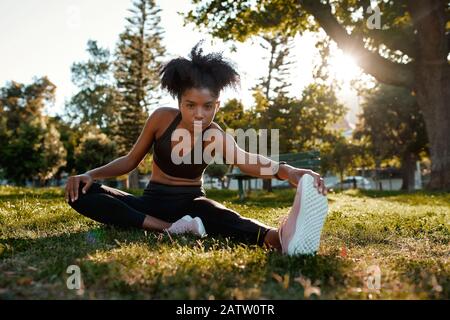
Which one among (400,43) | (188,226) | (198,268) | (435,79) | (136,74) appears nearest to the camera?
(198,268)

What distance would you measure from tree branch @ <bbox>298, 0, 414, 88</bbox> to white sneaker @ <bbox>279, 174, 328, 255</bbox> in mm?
11791

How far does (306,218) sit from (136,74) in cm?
3337

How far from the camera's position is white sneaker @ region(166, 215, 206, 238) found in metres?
3.91

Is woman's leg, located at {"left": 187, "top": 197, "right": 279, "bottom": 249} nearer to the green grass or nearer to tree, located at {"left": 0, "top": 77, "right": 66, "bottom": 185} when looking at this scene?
the green grass

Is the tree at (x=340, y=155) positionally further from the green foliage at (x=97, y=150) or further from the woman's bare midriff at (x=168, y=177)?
the woman's bare midriff at (x=168, y=177)

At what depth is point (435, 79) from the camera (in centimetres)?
1428

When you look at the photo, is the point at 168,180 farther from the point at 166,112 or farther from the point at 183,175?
the point at 166,112

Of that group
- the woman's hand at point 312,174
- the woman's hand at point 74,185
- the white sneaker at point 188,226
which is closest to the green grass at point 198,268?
the white sneaker at point 188,226

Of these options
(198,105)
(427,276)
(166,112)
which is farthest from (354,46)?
(427,276)

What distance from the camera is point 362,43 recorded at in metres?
13.9

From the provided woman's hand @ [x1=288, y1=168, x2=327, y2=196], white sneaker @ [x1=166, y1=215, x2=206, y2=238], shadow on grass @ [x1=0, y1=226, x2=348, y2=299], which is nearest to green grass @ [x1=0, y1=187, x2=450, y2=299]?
shadow on grass @ [x1=0, y1=226, x2=348, y2=299]

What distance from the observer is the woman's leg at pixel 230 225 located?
3.62 m

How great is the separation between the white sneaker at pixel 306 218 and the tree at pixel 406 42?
11806 mm
